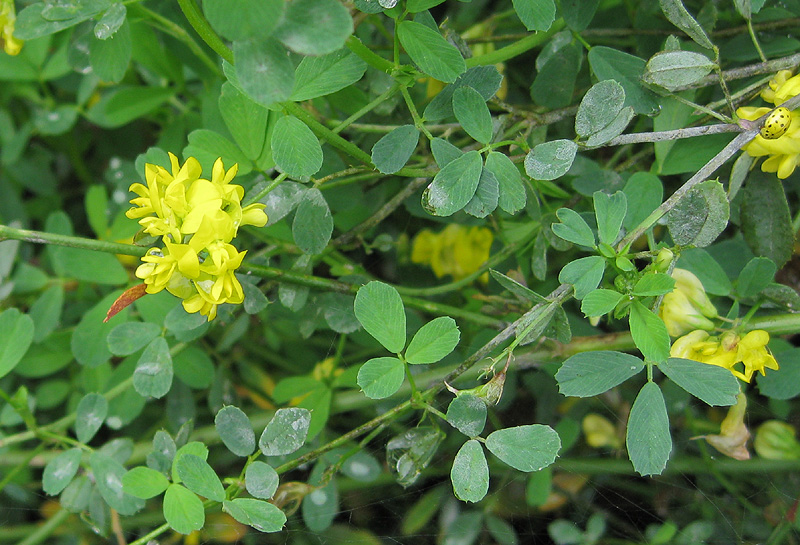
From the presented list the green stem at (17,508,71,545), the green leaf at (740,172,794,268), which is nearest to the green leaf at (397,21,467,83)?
the green leaf at (740,172,794,268)

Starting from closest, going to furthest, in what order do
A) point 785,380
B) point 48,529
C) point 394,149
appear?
point 394,149
point 785,380
point 48,529

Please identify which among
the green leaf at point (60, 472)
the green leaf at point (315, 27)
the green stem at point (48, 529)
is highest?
the green leaf at point (315, 27)

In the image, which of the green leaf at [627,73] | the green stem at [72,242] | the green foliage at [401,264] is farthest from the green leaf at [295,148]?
the green leaf at [627,73]

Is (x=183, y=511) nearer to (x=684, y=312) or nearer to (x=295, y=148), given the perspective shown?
(x=295, y=148)

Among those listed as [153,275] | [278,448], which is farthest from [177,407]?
[153,275]

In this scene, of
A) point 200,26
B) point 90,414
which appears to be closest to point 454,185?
point 200,26

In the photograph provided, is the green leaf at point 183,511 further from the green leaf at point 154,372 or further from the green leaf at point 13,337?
the green leaf at point 13,337
